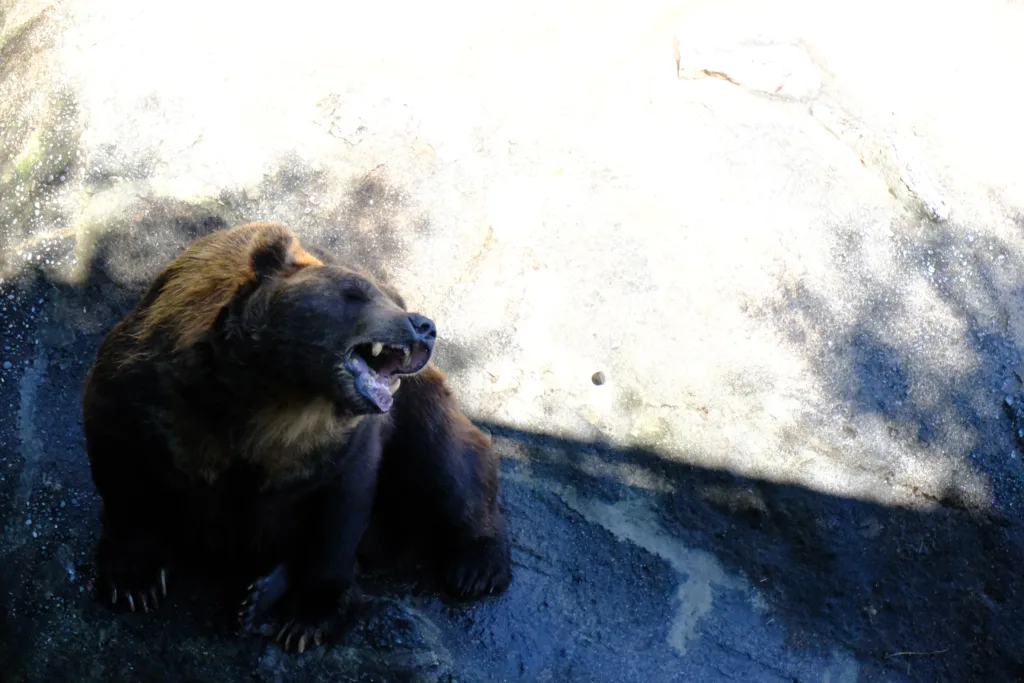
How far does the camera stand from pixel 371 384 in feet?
12.4

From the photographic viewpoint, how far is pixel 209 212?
5.99m

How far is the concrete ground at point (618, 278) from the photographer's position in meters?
5.49

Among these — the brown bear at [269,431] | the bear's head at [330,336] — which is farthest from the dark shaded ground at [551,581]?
the bear's head at [330,336]

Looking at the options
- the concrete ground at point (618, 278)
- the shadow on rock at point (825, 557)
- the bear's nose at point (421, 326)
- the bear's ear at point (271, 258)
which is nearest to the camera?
the bear's nose at point (421, 326)

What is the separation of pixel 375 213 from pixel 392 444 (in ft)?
5.92

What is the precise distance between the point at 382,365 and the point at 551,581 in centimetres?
201

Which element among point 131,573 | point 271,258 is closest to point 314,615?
point 131,573

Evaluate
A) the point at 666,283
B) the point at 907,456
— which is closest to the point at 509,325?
the point at 666,283

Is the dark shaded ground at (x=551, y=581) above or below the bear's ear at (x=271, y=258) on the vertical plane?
below

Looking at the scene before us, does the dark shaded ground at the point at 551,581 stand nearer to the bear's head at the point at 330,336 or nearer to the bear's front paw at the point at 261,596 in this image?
the bear's front paw at the point at 261,596

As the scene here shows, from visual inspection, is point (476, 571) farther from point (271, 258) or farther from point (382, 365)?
point (271, 258)

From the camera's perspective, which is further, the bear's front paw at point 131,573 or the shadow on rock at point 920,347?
the shadow on rock at point 920,347

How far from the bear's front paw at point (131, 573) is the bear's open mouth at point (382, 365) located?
60.1 inches

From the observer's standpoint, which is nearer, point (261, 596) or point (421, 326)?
point (421, 326)
